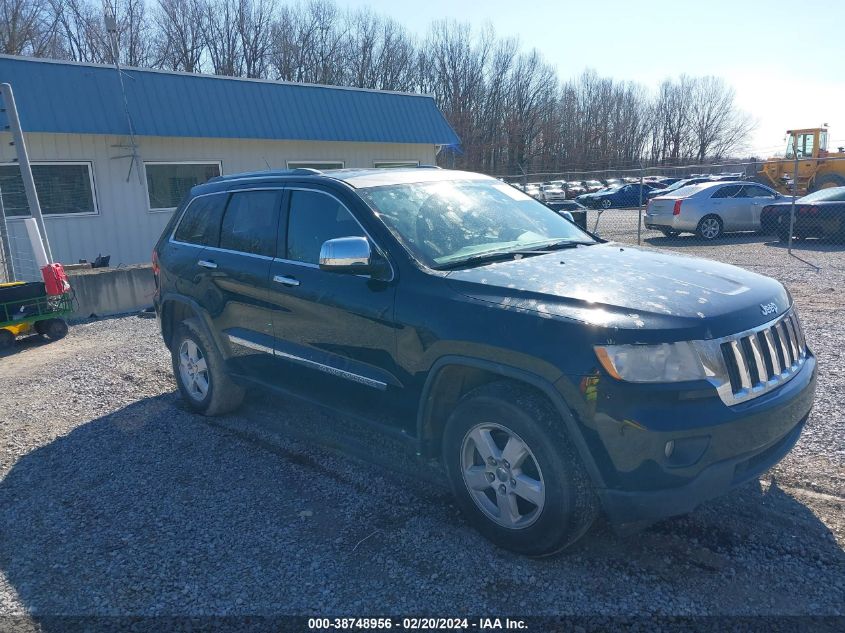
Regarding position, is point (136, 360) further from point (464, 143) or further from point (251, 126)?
point (464, 143)

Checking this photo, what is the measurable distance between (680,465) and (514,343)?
2.88 feet

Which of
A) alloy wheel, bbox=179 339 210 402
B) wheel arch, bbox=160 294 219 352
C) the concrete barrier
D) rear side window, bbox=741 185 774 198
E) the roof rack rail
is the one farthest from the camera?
rear side window, bbox=741 185 774 198

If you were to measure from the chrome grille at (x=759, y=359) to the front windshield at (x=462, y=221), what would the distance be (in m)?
1.40

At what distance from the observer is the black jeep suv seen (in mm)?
2740

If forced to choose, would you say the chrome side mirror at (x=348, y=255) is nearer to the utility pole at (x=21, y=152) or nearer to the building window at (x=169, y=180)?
the utility pole at (x=21, y=152)

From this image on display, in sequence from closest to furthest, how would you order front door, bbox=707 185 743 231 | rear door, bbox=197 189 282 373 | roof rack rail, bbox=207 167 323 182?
roof rack rail, bbox=207 167 323 182 → rear door, bbox=197 189 282 373 → front door, bbox=707 185 743 231

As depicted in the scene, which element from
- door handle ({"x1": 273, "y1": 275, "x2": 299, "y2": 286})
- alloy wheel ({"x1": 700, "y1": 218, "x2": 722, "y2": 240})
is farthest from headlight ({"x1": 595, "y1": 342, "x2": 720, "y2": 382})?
alloy wheel ({"x1": 700, "y1": 218, "x2": 722, "y2": 240})

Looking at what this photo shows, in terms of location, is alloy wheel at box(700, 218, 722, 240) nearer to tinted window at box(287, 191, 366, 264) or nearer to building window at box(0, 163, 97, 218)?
building window at box(0, 163, 97, 218)

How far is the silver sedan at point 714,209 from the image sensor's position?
1712cm

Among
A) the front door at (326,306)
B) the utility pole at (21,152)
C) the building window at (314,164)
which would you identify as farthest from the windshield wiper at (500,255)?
the building window at (314,164)

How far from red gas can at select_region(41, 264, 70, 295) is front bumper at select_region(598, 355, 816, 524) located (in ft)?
27.1

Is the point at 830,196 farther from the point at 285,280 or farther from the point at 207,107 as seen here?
the point at 285,280

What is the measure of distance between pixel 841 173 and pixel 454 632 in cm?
2669

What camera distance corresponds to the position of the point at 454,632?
2.73 m
